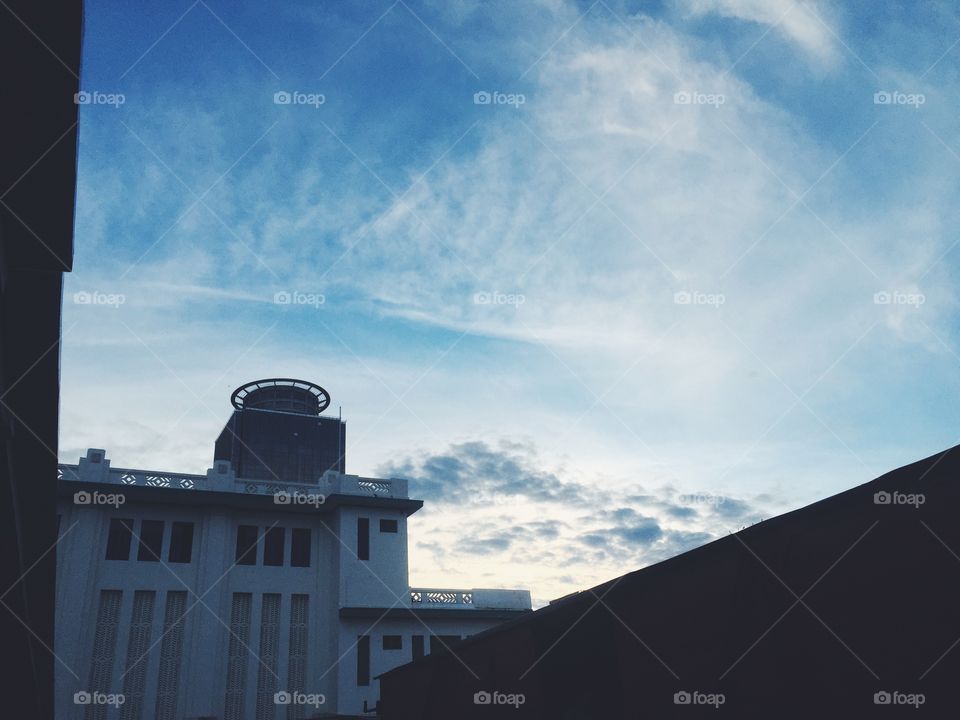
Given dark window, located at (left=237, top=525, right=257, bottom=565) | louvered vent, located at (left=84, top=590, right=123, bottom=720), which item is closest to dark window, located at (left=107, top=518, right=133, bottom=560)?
louvered vent, located at (left=84, top=590, right=123, bottom=720)

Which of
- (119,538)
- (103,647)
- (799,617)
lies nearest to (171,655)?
(103,647)

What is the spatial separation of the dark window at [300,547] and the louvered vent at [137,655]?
6.06 metres

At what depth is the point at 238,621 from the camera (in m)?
27.4

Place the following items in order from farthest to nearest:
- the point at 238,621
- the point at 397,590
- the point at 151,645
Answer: the point at 397,590 → the point at 238,621 → the point at 151,645

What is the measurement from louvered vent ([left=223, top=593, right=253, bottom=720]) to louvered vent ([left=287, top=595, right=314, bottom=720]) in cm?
193

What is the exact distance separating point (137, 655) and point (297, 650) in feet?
21.3

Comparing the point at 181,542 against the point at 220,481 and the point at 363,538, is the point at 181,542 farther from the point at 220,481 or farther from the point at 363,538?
the point at 363,538

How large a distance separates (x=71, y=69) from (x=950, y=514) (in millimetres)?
8666

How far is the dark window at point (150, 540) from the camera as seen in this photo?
26.9m


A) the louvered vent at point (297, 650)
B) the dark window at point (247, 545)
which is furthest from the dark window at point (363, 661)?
the dark window at point (247, 545)

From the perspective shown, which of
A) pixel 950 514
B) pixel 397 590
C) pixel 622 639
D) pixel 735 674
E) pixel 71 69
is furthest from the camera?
pixel 397 590

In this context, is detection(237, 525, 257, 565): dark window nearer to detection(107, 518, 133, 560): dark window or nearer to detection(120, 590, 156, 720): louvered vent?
detection(120, 590, 156, 720): louvered vent

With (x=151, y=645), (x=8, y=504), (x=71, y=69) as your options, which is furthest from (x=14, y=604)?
(x=151, y=645)

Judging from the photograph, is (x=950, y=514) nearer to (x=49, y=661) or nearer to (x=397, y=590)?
(x=49, y=661)
